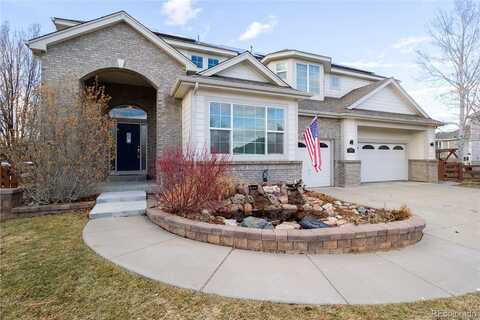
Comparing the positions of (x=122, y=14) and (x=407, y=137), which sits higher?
(x=122, y=14)

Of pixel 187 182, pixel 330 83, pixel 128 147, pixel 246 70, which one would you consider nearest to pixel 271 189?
pixel 187 182

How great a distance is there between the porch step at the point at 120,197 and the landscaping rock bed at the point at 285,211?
2521mm

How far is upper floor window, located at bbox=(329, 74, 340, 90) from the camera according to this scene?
14727 millimetres

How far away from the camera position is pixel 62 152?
21.0 ft

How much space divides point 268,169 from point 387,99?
9349 millimetres

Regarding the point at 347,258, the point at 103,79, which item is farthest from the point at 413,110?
the point at 103,79

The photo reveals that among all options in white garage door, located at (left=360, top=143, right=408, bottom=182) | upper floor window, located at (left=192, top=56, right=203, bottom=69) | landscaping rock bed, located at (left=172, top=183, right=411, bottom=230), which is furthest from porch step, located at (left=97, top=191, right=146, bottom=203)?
white garage door, located at (left=360, top=143, right=408, bottom=182)

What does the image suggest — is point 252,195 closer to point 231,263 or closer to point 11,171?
point 231,263

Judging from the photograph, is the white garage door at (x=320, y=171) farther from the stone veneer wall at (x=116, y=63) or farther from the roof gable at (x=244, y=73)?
the stone veneer wall at (x=116, y=63)

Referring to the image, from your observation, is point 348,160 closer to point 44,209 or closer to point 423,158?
point 423,158

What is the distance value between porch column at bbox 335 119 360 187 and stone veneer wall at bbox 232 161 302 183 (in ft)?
10.2

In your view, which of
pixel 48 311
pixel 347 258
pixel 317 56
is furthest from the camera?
pixel 317 56

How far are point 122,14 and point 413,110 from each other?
15.7 m

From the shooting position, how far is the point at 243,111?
880 centimetres
